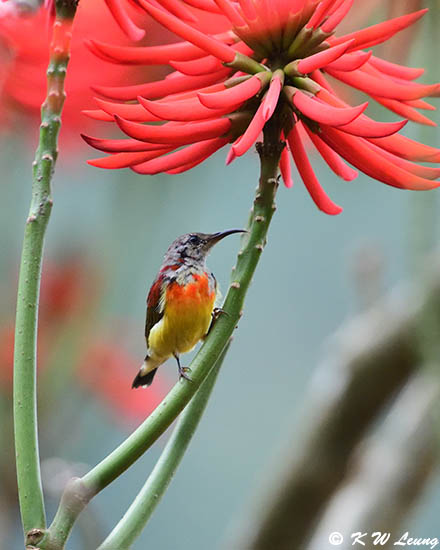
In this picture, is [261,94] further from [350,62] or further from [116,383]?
[116,383]

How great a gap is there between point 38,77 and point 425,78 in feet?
0.46

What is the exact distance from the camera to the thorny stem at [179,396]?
0.82 ft

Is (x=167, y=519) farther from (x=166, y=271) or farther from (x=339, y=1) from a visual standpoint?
(x=339, y=1)

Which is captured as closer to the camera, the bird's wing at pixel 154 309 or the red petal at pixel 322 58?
the red petal at pixel 322 58

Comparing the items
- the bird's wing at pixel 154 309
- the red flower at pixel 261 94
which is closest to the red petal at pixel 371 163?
the red flower at pixel 261 94

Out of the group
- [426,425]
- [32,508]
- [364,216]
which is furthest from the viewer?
[426,425]

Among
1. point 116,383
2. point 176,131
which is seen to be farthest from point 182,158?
point 116,383

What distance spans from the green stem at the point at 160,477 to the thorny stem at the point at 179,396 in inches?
0.7

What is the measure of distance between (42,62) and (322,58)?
0.11 m

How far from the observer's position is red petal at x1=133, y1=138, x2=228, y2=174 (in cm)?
26

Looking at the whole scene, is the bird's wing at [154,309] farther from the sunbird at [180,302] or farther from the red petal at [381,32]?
the red petal at [381,32]

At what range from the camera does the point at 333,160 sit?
0.29m

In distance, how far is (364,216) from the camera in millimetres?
595

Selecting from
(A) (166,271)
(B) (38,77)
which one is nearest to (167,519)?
(A) (166,271)
